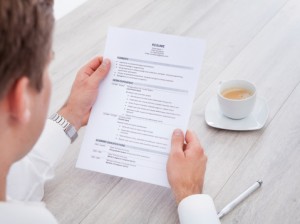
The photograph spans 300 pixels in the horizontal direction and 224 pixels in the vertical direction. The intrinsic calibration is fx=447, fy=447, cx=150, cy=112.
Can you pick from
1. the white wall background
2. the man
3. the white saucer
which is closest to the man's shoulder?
Answer: the man

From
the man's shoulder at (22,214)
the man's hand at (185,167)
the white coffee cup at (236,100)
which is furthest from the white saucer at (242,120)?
the man's shoulder at (22,214)

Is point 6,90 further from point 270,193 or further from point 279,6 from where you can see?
point 279,6

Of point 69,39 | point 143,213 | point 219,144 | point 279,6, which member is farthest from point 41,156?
point 279,6

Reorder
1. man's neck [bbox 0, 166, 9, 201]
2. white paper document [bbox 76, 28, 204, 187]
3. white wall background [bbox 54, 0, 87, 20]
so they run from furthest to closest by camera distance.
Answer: white wall background [bbox 54, 0, 87, 20]
white paper document [bbox 76, 28, 204, 187]
man's neck [bbox 0, 166, 9, 201]

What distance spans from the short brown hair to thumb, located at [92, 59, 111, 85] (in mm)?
337

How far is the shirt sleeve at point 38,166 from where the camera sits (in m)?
0.80

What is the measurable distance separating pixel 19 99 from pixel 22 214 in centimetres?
15

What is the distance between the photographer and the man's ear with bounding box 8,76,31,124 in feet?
1.67

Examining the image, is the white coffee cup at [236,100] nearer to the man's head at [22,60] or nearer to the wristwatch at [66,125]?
the wristwatch at [66,125]

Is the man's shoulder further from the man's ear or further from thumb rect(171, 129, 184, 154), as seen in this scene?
thumb rect(171, 129, 184, 154)

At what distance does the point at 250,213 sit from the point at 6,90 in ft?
1.52

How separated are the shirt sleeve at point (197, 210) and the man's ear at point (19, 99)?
0.34m

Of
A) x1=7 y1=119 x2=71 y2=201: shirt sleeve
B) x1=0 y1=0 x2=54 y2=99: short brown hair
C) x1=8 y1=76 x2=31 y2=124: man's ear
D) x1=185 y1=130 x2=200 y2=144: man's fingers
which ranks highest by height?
x1=0 y1=0 x2=54 y2=99: short brown hair

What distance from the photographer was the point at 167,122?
32.8 inches
